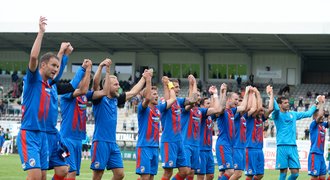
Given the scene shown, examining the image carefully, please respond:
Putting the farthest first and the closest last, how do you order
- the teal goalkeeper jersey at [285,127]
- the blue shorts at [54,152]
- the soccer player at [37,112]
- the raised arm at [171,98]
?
the teal goalkeeper jersey at [285,127]
the raised arm at [171,98]
the blue shorts at [54,152]
the soccer player at [37,112]

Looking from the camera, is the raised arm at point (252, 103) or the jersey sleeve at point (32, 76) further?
the raised arm at point (252, 103)

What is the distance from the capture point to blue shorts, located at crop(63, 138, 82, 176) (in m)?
14.5

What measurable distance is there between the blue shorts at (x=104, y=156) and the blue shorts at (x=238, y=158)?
4485mm

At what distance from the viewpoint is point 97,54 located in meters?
61.7

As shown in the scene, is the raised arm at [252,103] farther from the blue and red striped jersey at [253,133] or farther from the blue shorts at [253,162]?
the blue shorts at [253,162]

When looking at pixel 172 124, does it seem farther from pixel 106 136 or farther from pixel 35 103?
pixel 35 103

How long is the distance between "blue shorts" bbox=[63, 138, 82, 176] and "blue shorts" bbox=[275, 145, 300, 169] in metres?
6.72

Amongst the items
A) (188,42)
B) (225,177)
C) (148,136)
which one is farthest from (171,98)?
(188,42)

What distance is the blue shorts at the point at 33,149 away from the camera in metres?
11.9

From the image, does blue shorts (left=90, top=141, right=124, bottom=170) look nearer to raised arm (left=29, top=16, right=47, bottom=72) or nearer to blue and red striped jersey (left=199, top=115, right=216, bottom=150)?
raised arm (left=29, top=16, right=47, bottom=72)

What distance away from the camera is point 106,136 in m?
15.0

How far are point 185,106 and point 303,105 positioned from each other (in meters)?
33.0

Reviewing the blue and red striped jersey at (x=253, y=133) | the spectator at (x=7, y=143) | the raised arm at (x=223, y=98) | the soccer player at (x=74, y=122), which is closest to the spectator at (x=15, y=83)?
the spectator at (x=7, y=143)
